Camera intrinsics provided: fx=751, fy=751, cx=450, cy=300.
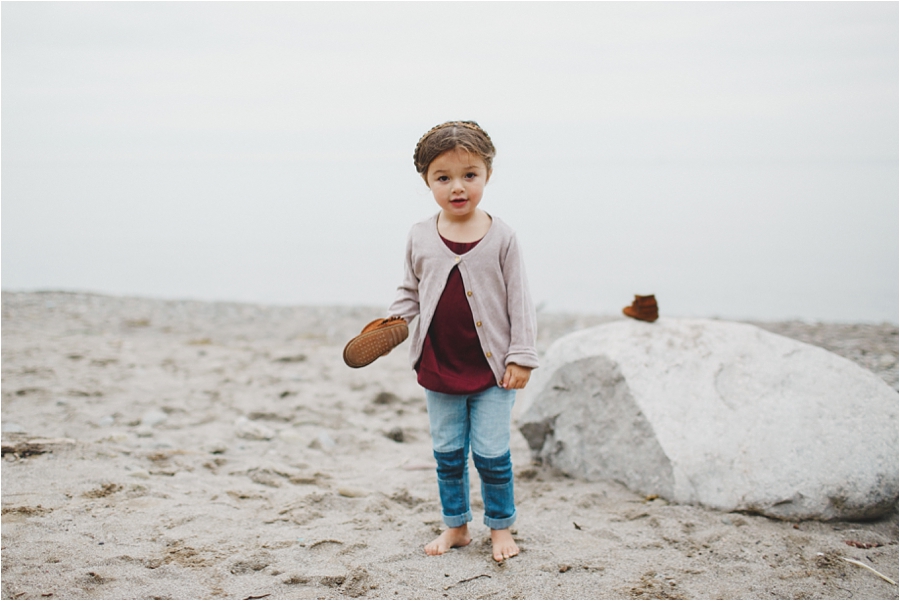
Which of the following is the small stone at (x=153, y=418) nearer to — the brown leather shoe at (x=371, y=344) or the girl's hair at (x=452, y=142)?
the brown leather shoe at (x=371, y=344)

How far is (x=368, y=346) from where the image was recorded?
9.99 feet

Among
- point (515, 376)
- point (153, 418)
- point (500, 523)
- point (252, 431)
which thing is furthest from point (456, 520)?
point (153, 418)

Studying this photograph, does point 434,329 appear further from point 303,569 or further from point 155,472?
point 155,472

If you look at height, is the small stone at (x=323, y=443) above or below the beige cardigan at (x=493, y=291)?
below

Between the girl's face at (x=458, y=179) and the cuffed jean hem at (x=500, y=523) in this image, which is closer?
the girl's face at (x=458, y=179)

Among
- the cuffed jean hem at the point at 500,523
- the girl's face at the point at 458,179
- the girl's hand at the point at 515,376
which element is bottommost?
the cuffed jean hem at the point at 500,523

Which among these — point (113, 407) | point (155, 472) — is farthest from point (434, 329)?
point (113, 407)

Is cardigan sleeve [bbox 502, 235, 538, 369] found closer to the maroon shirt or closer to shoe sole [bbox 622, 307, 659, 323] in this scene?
the maroon shirt

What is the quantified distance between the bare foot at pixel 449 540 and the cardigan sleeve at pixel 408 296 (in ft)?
3.08

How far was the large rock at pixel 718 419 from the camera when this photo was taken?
11.6 ft

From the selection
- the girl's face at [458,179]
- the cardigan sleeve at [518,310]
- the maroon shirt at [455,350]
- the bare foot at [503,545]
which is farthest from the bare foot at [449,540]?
the girl's face at [458,179]

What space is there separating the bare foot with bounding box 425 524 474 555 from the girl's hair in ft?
5.00

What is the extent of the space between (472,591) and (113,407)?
3356 mm

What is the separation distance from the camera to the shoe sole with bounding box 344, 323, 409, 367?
303cm
